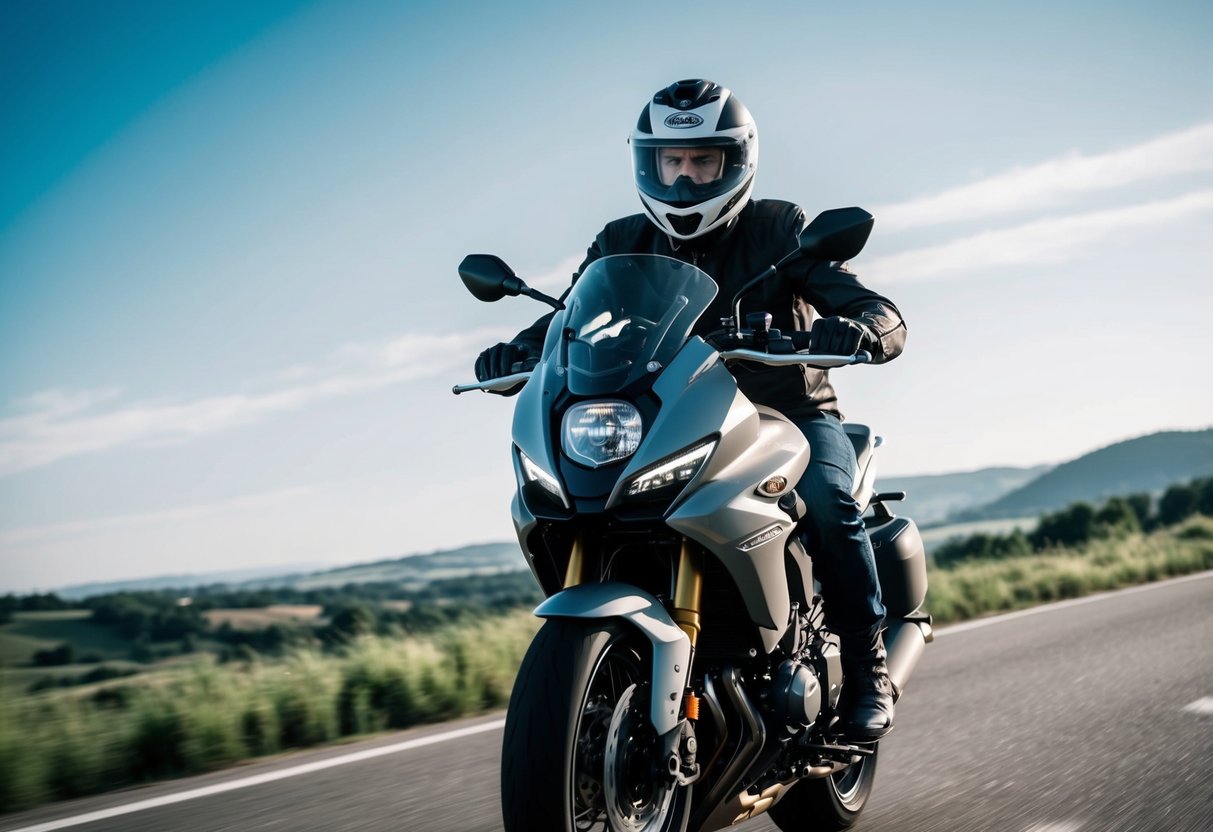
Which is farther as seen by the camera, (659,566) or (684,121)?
(684,121)

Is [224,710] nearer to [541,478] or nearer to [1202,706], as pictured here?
[541,478]

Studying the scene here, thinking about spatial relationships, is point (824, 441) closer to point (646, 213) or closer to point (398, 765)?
point (646, 213)

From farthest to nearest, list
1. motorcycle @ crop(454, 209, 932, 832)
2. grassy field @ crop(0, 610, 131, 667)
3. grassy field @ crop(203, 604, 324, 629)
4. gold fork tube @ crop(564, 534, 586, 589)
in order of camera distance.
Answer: grassy field @ crop(203, 604, 324, 629) → grassy field @ crop(0, 610, 131, 667) → gold fork tube @ crop(564, 534, 586, 589) → motorcycle @ crop(454, 209, 932, 832)

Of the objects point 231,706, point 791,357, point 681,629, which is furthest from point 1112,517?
point 681,629

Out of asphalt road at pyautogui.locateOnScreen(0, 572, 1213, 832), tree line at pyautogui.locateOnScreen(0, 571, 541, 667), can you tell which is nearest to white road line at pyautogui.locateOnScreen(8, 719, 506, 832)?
asphalt road at pyautogui.locateOnScreen(0, 572, 1213, 832)

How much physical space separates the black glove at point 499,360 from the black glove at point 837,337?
106 cm

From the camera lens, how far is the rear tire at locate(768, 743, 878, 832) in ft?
15.1

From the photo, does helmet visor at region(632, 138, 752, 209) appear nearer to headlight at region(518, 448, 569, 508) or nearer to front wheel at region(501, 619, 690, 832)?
headlight at region(518, 448, 569, 508)

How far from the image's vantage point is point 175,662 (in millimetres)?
8703

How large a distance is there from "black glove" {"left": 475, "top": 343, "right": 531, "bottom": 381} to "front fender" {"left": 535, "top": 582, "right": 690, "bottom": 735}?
115 centimetres

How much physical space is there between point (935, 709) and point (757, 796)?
3682 millimetres

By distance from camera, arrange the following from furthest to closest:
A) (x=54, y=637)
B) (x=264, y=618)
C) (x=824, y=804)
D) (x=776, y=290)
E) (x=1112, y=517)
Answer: (x=1112, y=517) < (x=264, y=618) < (x=54, y=637) < (x=824, y=804) < (x=776, y=290)

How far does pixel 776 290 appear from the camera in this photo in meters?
4.51

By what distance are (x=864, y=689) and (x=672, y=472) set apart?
4.44 ft
